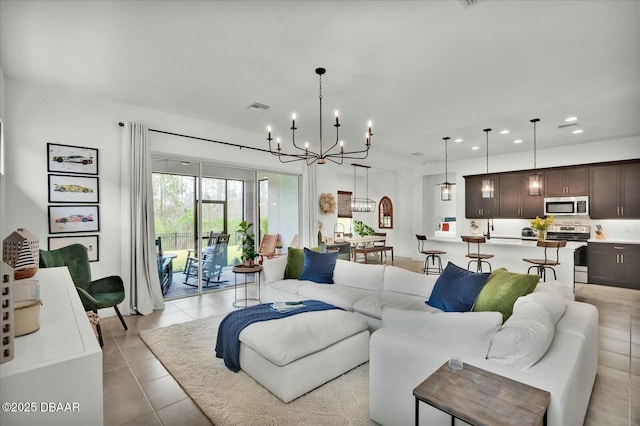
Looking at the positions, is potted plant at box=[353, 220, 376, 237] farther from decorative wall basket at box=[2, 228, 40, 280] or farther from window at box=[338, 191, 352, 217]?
decorative wall basket at box=[2, 228, 40, 280]

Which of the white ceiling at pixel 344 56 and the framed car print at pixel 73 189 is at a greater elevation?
the white ceiling at pixel 344 56

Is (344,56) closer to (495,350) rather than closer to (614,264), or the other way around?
(495,350)

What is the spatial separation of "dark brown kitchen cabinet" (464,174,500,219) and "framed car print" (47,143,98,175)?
8.13 meters

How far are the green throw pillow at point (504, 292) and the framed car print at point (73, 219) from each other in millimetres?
4687

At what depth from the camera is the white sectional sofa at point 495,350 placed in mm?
1609

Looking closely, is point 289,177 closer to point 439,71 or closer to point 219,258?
point 219,258

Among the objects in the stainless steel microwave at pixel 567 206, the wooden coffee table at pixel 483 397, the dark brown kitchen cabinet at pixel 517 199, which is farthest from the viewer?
the dark brown kitchen cabinet at pixel 517 199

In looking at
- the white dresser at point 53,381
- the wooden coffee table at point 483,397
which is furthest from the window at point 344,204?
the white dresser at point 53,381

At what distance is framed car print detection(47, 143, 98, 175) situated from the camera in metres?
3.97

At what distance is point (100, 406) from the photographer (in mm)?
808

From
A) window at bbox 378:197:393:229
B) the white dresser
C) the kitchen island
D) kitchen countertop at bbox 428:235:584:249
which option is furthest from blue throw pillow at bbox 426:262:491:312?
window at bbox 378:197:393:229

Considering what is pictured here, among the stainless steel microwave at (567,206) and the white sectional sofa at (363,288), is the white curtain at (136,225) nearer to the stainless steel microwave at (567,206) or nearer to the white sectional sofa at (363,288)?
the white sectional sofa at (363,288)

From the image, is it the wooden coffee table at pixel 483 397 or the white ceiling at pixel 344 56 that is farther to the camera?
the white ceiling at pixel 344 56

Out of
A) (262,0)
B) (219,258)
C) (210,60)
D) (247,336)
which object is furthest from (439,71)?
(219,258)
